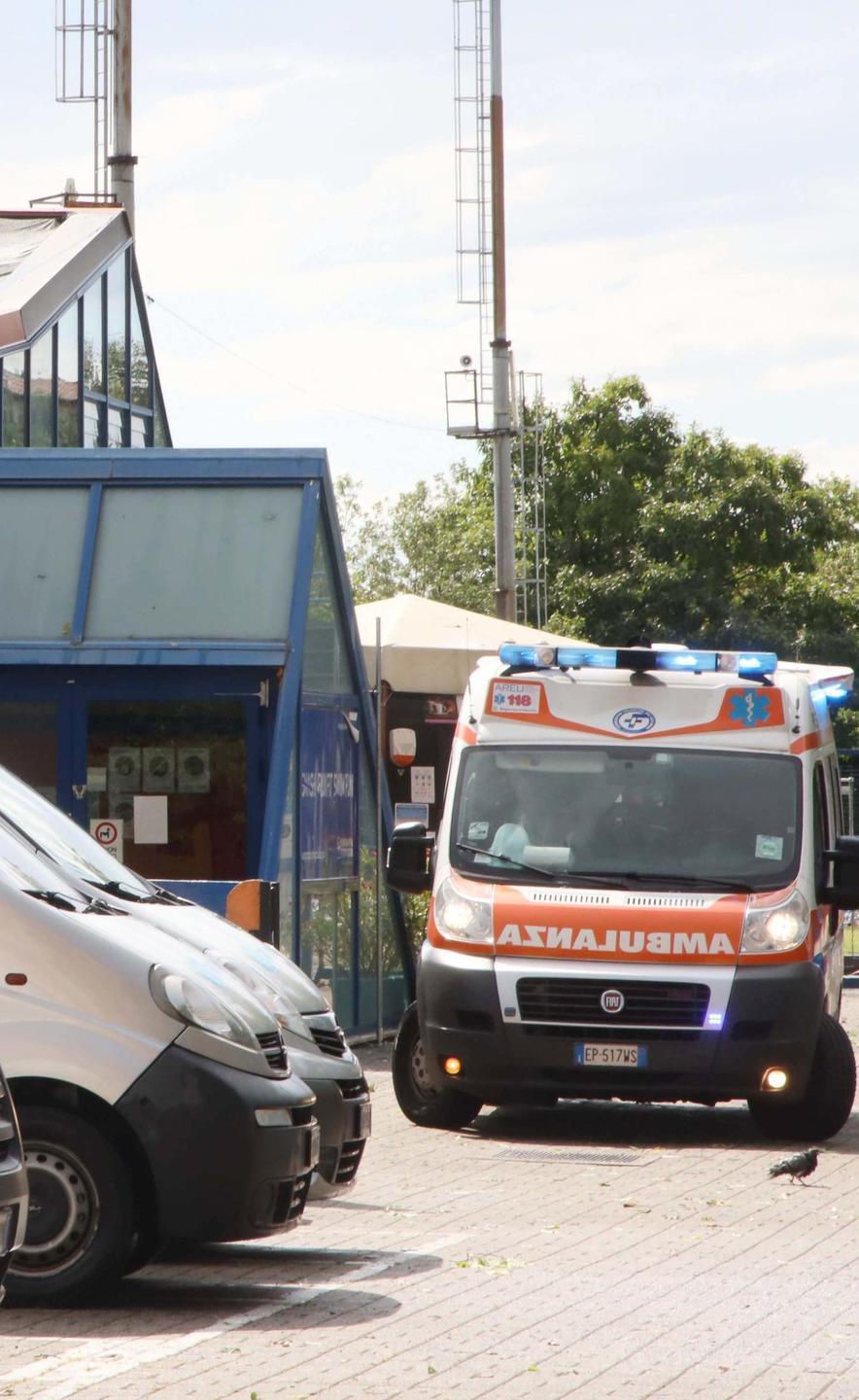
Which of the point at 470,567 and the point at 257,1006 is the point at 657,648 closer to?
the point at 257,1006

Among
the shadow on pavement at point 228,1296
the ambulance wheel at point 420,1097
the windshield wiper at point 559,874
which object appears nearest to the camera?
the shadow on pavement at point 228,1296

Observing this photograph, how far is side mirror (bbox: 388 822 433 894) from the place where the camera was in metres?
12.8

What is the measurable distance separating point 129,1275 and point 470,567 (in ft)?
192

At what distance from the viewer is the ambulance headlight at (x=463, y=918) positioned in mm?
12062

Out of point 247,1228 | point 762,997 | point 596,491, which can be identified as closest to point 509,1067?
point 762,997

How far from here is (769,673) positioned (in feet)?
41.3

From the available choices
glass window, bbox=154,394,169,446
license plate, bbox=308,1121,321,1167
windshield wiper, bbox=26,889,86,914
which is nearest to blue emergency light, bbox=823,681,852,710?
license plate, bbox=308,1121,321,1167

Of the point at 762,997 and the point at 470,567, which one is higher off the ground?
the point at 470,567

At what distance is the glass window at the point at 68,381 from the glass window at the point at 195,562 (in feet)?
27.5

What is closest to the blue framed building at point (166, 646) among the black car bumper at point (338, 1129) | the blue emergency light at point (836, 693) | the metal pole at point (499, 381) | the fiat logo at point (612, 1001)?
the blue emergency light at point (836, 693)

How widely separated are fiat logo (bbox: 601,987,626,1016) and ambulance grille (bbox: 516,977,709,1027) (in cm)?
1

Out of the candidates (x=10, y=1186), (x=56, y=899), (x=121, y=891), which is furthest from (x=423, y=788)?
(x=10, y=1186)

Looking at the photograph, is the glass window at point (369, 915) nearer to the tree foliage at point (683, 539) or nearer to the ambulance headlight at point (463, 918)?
the ambulance headlight at point (463, 918)

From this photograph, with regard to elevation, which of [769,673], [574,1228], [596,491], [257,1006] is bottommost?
[574,1228]
